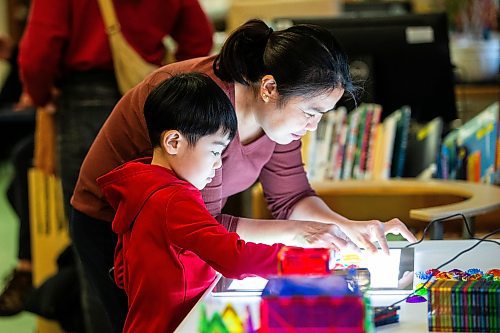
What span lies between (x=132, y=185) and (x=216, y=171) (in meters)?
0.22

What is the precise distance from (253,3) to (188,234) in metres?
2.86

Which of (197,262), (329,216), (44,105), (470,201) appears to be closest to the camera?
(197,262)

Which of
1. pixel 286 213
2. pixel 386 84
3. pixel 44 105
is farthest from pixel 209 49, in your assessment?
pixel 286 213

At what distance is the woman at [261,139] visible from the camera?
2023 mm

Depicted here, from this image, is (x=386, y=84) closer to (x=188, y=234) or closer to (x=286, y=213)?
(x=286, y=213)

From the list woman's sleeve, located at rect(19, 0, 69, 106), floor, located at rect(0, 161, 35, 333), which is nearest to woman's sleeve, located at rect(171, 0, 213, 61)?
woman's sleeve, located at rect(19, 0, 69, 106)

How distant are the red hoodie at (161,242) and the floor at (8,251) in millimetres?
2398

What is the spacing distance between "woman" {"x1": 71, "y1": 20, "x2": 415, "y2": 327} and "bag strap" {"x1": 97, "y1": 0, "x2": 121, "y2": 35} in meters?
0.88

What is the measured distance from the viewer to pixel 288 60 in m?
2.02

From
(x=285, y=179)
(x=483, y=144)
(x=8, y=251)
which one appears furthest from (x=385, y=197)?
(x=8, y=251)

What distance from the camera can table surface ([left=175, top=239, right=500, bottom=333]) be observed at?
1.68m

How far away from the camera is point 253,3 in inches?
178

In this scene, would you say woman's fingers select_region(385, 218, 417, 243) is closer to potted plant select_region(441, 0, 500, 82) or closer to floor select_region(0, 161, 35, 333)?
floor select_region(0, 161, 35, 333)

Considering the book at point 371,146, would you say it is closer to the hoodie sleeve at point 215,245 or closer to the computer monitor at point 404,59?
the computer monitor at point 404,59
